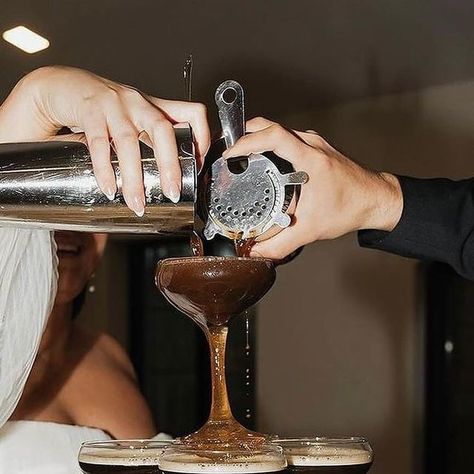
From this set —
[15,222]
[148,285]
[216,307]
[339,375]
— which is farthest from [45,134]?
[148,285]

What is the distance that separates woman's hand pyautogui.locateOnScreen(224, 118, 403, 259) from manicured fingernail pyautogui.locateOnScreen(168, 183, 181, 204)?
0.07 metres

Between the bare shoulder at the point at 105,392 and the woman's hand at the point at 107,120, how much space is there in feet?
2.02

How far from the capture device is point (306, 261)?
3.77m

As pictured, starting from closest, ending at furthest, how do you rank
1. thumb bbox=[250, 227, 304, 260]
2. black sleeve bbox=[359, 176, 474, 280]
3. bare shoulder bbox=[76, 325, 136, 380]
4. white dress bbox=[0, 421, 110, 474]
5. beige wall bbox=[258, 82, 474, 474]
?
1. thumb bbox=[250, 227, 304, 260]
2. black sleeve bbox=[359, 176, 474, 280]
3. white dress bbox=[0, 421, 110, 474]
4. bare shoulder bbox=[76, 325, 136, 380]
5. beige wall bbox=[258, 82, 474, 474]

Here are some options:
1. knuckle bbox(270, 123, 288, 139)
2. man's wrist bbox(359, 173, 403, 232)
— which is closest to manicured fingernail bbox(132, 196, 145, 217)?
knuckle bbox(270, 123, 288, 139)

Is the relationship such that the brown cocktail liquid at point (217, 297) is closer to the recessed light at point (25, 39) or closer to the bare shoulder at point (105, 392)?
the bare shoulder at point (105, 392)

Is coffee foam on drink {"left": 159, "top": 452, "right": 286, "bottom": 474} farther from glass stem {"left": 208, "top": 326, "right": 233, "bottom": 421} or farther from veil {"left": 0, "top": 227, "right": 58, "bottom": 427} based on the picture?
veil {"left": 0, "top": 227, "right": 58, "bottom": 427}

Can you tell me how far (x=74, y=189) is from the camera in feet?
2.32

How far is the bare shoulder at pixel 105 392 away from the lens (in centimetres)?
136

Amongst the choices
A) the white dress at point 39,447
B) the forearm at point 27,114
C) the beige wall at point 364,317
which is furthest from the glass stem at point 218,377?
the beige wall at point 364,317

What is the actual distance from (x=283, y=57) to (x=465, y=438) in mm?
1454

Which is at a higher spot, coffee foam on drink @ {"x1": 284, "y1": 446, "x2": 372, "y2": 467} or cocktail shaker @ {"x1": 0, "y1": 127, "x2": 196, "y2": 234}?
cocktail shaker @ {"x1": 0, "y1": 127, "x2": 196, "y2": 234}

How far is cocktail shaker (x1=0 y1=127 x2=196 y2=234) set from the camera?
701 mm

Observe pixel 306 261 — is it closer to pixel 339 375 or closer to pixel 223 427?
pixel 339 375
